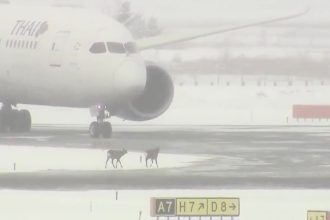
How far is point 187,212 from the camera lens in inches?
832

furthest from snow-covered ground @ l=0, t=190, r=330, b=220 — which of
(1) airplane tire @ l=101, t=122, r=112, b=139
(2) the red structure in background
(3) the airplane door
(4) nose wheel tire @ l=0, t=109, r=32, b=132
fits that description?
(2) the red structure in background

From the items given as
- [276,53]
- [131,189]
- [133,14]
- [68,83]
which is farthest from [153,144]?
[133,14]

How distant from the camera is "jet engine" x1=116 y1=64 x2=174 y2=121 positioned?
4338 cm

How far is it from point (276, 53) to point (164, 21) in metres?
20.6

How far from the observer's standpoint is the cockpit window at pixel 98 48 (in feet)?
133

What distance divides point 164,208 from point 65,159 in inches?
478

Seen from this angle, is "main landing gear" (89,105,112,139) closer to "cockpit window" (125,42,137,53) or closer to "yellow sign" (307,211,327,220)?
"cockpit window" (125,42,137,53)

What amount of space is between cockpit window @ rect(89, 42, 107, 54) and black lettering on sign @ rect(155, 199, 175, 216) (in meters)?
19.9

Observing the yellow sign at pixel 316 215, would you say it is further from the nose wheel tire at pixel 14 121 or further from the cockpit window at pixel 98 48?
the nose wheel tire at pixel 14 121

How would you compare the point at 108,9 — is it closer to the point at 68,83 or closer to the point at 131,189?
the point at 68,83

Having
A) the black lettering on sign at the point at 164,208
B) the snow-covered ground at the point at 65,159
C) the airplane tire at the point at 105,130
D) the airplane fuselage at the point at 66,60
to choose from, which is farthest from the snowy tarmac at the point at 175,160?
the black lettering on sign at the point at 164,208

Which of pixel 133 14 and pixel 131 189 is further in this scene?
pixel 133 14

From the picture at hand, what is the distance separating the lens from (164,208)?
67.8 feet

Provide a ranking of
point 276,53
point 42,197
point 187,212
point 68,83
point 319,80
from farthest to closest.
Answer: point 276,53 → point 319,80 → point 68,83 → point 42,197 → point 187,212
